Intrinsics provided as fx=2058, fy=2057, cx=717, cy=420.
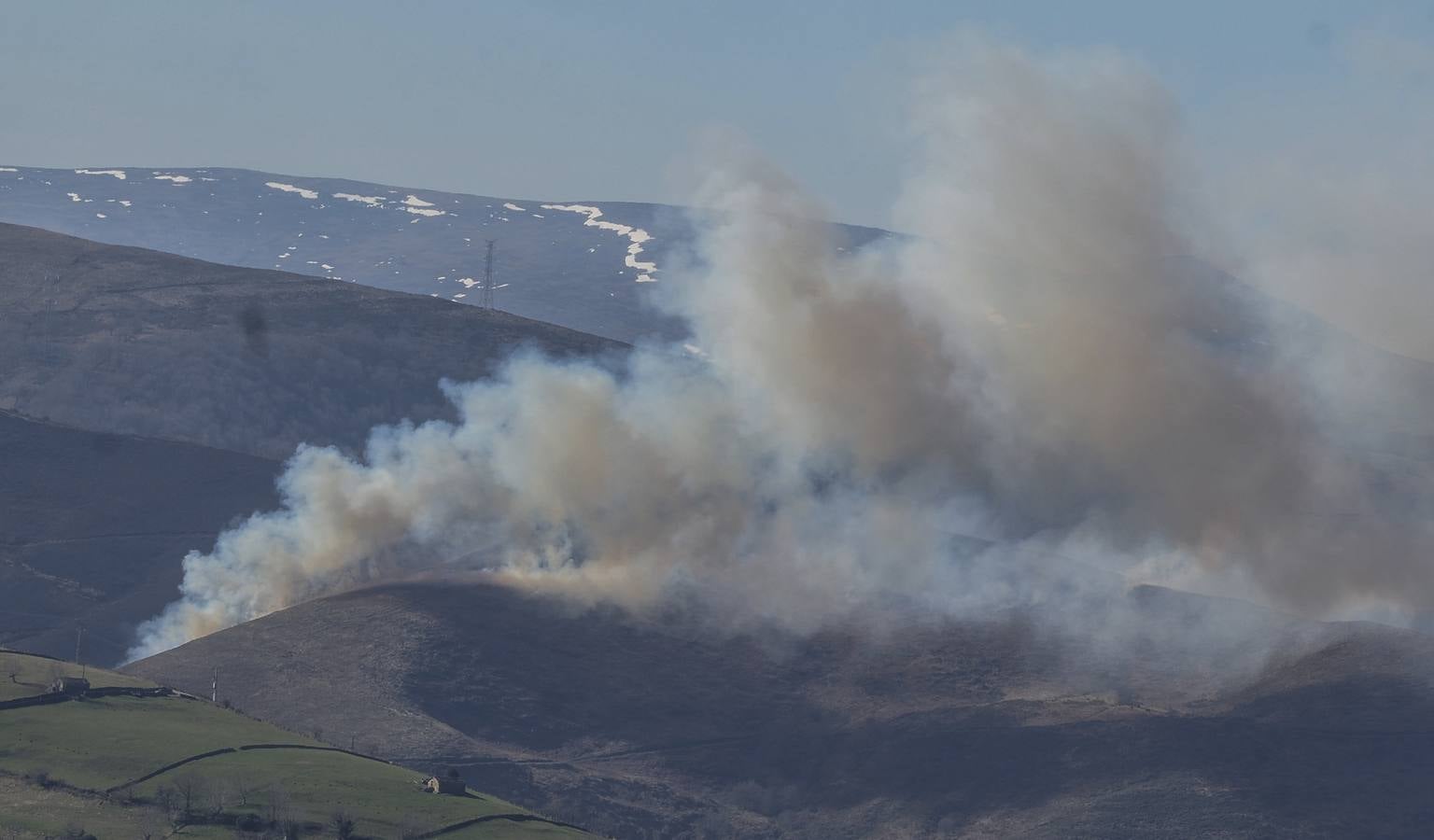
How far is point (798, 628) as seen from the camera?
139375mm

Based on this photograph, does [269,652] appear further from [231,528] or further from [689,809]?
[231,528]

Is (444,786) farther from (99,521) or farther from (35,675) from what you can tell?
(99,521)

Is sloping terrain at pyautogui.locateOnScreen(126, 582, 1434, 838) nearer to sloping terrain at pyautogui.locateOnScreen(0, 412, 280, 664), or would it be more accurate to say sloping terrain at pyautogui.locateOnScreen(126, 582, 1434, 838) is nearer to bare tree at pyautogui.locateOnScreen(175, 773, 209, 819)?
sloping terrain at pyautogui.locateOnScreen(0, 412, 280, 664)

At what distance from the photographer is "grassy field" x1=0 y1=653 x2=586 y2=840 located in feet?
257

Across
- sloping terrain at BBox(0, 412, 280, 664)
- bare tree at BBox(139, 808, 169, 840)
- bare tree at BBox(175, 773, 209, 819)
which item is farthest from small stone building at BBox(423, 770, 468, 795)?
sloping terrain at BBox(0, 412, 280, 664)

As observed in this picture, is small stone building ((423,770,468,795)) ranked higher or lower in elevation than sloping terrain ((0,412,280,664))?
lower

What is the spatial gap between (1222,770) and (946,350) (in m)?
59.4

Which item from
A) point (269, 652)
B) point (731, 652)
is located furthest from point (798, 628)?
point (269, 652)

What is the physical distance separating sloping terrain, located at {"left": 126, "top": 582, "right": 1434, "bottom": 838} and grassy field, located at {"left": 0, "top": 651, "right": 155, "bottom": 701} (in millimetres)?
12971

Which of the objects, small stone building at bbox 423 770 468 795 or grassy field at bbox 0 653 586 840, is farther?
small stone building at bbox 423 770 468 795

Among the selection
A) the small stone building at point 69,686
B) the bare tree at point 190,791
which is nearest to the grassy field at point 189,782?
the bare tree at point 190,791

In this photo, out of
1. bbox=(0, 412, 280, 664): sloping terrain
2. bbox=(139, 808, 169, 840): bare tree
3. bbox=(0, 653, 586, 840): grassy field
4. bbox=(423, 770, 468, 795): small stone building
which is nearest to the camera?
bbox=(139, 808, 169, 840): bare tree

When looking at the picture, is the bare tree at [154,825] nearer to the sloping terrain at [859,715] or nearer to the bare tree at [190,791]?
the bare tree at [190,791]

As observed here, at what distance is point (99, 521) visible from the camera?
165 m
